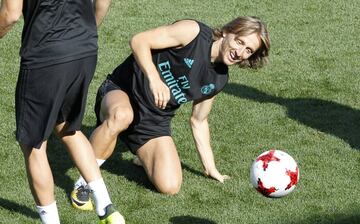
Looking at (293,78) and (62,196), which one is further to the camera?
(293,78)

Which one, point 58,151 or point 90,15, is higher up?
point 90,15

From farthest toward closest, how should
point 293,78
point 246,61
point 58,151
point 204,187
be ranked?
point 293,78 < point 58,151 < point 204,187 < point 246,61

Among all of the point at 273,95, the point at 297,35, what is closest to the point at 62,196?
the point at 273,95

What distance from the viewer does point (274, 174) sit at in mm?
4664

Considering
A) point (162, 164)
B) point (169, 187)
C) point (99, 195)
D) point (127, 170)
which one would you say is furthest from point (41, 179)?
point (127, 170)

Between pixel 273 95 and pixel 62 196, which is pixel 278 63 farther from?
pixel 62 196

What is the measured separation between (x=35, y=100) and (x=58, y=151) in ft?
6.69

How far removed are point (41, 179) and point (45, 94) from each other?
0.51 m

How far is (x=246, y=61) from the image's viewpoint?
5.51 metres

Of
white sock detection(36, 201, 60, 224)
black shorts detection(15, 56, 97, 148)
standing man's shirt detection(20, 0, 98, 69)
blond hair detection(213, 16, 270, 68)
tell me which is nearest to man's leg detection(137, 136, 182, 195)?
blond hair detection(213, 16, 270, 68)

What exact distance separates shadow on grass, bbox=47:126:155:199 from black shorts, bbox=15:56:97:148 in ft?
4.11

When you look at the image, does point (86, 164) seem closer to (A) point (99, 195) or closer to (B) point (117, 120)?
(A) point (99, 195)

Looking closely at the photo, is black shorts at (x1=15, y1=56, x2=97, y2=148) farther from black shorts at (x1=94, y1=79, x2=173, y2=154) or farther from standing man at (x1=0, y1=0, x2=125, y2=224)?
black shorts at (x1=94, y1=79, x2=173, y2=154)

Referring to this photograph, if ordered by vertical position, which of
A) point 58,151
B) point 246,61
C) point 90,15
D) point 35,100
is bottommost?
point 58,151
